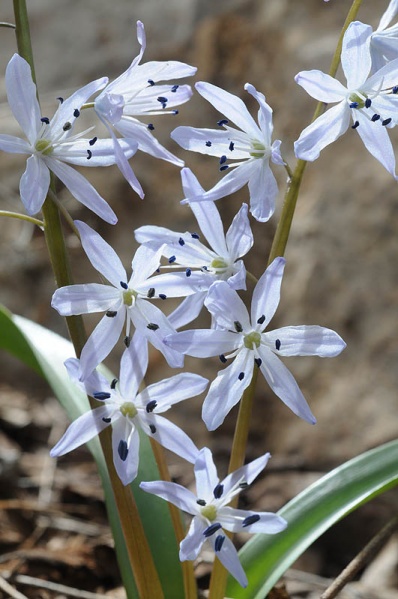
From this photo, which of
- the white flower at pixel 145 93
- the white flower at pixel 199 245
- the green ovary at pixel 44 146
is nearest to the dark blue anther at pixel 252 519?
the white flower at pixel 199 245

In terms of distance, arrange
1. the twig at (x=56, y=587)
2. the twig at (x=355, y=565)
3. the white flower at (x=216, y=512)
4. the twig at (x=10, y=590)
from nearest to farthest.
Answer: the white flower at (x=216, y=512) → the twig at (x=355, y=565) → the twig at (x=10, y=590) → the twig at (x=56, y=587)

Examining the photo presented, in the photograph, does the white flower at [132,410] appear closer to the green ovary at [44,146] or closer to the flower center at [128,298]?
the flower center at [128,298]

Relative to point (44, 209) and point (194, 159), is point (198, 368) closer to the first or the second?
point (194, 159)

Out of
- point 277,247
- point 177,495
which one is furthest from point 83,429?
point 277,247

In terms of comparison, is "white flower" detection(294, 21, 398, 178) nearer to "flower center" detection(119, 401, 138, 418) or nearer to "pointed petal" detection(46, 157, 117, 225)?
"pointed petal" detection(46, 157, 117, 225)

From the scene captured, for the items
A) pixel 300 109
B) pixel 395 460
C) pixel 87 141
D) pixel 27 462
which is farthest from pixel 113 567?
pixel 300 109

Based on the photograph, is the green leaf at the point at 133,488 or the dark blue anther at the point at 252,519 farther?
the green leaf at the point at 133,488

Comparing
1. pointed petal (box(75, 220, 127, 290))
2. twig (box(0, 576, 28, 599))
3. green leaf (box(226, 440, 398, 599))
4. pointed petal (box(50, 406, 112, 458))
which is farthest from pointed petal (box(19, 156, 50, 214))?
twig (box(0, 576, 28, 599))
